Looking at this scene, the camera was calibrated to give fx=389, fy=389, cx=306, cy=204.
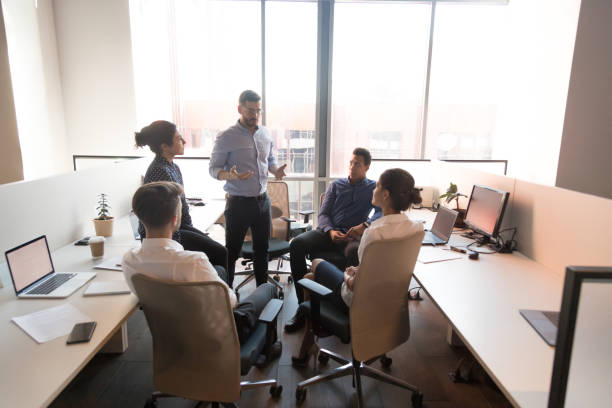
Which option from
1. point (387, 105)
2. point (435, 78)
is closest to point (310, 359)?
point (387, 105)

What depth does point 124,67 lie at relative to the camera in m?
4.39

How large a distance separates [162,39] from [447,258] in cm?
404

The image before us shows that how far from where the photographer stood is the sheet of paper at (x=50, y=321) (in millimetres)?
1522

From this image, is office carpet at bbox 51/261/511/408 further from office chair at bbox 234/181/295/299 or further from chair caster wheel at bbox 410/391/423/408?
office chair at bbox 234/181/295/299

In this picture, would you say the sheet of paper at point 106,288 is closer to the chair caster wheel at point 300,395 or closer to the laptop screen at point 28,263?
the laptop screen at point 28,263

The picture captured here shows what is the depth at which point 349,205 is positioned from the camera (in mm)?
3154

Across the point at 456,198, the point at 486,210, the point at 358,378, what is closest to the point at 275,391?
the point at 358,378

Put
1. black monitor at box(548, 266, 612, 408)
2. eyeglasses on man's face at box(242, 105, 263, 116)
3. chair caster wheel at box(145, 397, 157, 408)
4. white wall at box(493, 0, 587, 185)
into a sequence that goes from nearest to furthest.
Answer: black monitor at box(548, 266, 612, 408)
chair caster wheel at box(145, 397, 157, 408)
eyeglasses on man's face at box(242, 105, 263, 116)
white wall at box(493, 0, 587, 185)

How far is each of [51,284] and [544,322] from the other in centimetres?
233

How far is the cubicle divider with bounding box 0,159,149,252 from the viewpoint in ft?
7.30

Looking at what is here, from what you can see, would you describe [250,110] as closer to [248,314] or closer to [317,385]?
[248,314]

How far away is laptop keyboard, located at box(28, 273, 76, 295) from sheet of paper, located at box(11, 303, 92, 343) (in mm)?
211

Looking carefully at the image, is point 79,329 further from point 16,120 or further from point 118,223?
point 16,120

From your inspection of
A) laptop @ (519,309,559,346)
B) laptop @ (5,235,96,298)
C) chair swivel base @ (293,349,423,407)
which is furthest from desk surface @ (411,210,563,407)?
laptop @ (5,235,96,298)
